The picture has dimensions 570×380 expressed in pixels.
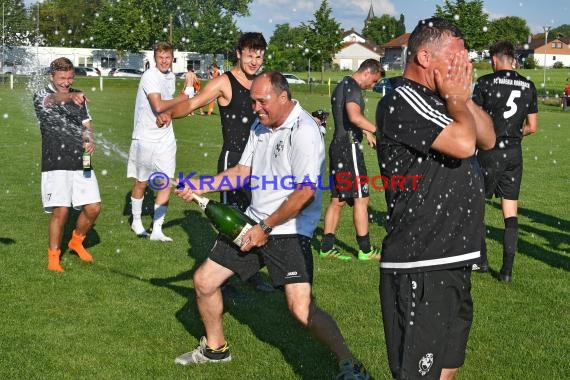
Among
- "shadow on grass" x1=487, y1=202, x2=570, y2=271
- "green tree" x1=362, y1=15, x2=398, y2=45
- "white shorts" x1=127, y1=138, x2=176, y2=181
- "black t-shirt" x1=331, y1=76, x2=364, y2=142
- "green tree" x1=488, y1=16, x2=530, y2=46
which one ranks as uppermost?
"green tree" x1=362, y1=15, x2=398, y2=45

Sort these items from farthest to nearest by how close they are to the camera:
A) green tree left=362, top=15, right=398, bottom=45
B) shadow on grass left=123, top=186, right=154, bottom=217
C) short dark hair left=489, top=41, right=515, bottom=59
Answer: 1. green tree left=362, top=15, right=398, bottom=45
2. shadow on grass left=123, top=186, right=154, bottom=217
3. short dark hair left=489, top=41, right=515, bottom=59

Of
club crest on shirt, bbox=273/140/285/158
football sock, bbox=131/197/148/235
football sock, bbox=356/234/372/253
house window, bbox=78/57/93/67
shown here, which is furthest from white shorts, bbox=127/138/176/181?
house window, bbox=78/57/93/67

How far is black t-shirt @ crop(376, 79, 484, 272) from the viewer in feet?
10.4

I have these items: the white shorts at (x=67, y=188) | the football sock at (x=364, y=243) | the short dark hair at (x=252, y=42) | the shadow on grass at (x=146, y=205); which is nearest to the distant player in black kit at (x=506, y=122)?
the football sock at (x=364, y=243)

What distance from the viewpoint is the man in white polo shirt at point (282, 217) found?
470cm

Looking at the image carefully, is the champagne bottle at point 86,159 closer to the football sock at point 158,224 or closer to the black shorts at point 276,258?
the football sock at point 158,224

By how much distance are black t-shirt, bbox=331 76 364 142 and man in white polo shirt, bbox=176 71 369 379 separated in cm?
314

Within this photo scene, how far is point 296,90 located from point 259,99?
165ft

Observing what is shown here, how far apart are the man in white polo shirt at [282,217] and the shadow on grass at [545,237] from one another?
4.27 metres

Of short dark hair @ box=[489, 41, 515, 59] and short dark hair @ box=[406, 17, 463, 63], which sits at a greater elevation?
short dark hair @ box=[489, 41, 515, 59]

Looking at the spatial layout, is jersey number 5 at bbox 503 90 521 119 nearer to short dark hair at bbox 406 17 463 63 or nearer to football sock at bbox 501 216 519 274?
football sock at bbox 501 216 519 274

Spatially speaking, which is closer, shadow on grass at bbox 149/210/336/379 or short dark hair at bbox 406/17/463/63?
short dark hair at bbox 406/17/463/63

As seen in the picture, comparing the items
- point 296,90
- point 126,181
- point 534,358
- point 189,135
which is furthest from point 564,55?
point 534,358

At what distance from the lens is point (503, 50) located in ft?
24.0
